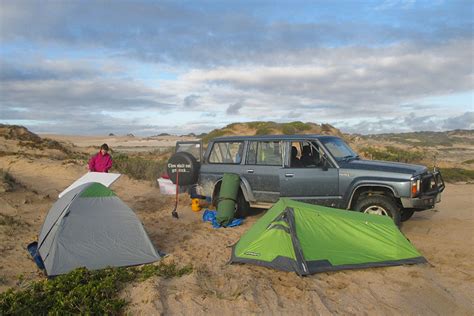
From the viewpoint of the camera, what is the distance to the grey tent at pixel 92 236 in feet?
19.4

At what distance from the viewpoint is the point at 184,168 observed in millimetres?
9758

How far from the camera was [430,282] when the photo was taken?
5.36 metres

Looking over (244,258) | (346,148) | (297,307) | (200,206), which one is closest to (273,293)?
(297,307)

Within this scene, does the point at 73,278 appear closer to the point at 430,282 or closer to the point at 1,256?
the point at 1,256

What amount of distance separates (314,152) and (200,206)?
144 inches

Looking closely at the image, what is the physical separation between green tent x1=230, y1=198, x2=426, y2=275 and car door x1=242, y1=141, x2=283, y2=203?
87.7 inches

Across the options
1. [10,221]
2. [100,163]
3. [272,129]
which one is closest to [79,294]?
[10,221]

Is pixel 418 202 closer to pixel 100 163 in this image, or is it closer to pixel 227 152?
pixel 227 152

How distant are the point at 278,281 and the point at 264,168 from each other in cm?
372

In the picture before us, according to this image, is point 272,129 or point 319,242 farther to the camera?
point 272,129

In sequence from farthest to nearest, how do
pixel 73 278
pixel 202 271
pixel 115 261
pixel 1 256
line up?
pixel 1 256 → pixel 115 261 → pixel 202 271 → pixel 73 278

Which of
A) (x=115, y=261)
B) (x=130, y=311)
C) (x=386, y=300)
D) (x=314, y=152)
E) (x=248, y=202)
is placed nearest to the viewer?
(x=130, y=311)

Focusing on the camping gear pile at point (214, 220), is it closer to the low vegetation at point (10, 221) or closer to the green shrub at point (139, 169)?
the low vegetation at point (10, 221)

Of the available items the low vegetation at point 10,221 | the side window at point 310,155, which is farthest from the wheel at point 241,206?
the low vegetation at point 10,221
